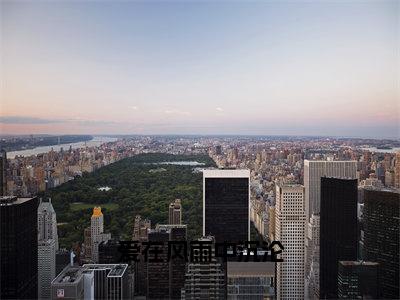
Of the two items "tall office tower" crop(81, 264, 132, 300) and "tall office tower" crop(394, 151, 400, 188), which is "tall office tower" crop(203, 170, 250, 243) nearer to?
"tall office tower" crop(81, 264, 132, 300)

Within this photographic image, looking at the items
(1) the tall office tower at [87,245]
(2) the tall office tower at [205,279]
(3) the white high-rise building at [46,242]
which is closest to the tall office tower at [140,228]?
(1) the tall office tower at [87,245]

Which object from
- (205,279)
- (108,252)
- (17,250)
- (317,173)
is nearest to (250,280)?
(205,279)

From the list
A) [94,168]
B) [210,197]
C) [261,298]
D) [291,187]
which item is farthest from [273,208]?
[94,168]

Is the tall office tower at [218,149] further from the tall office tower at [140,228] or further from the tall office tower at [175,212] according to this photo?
the tall office tower at [140,228]

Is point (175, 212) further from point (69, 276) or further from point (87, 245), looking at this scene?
point (69, 276)

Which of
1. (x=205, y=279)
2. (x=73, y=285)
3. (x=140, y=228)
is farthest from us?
(x=140, y=228)

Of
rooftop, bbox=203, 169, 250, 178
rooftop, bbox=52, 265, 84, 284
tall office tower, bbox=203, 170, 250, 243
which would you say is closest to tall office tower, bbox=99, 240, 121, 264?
rooftop, bbox=52, 265, 84, 284
